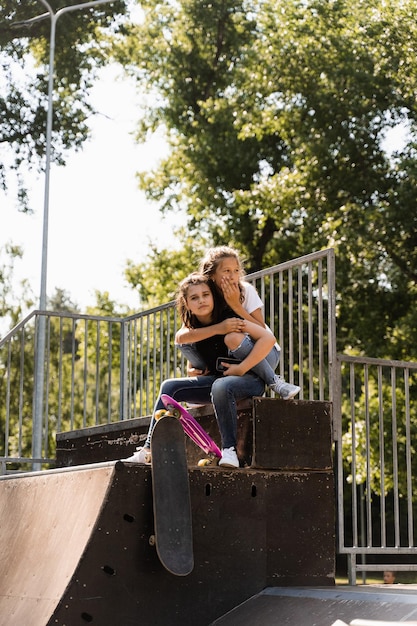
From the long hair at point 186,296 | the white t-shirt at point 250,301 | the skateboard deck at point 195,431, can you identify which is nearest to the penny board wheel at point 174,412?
the skateboard deck at point 195,431

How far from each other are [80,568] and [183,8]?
1061 inches

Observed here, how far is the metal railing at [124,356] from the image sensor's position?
6168mm

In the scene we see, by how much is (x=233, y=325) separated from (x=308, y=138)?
65.9 feet

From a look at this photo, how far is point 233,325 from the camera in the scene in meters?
5.64

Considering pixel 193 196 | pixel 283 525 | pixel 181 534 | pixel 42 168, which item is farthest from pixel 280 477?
pixel 42 168

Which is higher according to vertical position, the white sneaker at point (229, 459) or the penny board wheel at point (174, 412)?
the penny board wheel at point (174, 412)

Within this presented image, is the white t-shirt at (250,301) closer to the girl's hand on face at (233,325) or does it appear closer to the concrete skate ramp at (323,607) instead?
the girl's hand on face at (233,325)

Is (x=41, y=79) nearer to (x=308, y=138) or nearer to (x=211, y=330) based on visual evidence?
(x=308, y=138)

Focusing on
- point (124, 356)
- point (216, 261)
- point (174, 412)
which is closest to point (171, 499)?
point (174, 412)

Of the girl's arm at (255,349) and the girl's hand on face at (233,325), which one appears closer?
the girl's arm at (255,349)

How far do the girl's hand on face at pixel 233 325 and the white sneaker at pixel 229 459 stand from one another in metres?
0.77

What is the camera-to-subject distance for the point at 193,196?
2845 cm

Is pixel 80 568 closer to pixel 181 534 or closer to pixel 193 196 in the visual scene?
pixel 181 534

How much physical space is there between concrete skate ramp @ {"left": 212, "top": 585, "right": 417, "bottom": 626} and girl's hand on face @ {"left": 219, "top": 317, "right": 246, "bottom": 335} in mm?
1460
